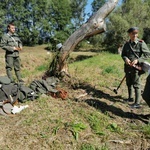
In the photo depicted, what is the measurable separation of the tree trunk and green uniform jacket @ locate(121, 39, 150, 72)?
56.4 inches

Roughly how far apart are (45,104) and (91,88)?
6.49ft

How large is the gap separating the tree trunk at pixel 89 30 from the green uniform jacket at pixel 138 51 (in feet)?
4.70

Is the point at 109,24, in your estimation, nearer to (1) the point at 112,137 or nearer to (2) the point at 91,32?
(2) the point at 91,32

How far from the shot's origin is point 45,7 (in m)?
37.2

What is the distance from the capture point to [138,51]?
17.5 ft

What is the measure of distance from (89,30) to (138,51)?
1.83 meters

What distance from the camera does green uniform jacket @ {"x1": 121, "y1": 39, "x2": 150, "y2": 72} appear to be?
5.25 m

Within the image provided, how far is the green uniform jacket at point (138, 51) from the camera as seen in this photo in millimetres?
5254

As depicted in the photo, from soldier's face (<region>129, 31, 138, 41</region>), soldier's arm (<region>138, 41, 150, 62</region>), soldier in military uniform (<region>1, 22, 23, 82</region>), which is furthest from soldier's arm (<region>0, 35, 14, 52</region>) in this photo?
soldier's arm (<region>138, 41, 150, 62</region>)

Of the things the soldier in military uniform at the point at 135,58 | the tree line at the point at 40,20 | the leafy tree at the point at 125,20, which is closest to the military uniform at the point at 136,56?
the soldier in military uniform at the point at 135,58

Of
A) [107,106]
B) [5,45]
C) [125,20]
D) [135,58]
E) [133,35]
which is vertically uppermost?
[125,20]

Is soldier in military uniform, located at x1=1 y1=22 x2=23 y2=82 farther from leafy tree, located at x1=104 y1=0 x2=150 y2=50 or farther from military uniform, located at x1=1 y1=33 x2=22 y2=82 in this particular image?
leafy tree, located at x1=104 y1=0 x2=150 y2=50

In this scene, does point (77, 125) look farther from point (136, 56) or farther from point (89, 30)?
point (89, 30)

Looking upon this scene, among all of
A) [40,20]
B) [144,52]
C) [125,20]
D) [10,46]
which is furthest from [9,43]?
[40,20]
